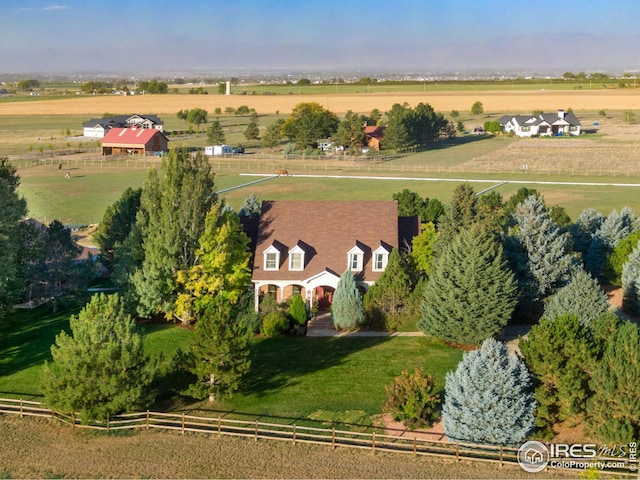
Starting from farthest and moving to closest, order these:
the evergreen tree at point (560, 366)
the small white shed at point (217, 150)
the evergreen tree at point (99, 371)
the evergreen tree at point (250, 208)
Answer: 1. the small white shed at point (217, 150)
2. the evergreen tree at point (250, 208)
3. the evergreen tree at point (99, 371)
4. the evergreen tree at point (560, 366)

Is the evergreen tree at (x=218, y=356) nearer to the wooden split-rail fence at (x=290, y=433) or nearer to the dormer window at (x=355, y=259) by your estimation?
the wooden split-rail fence at (x=290, y=433)

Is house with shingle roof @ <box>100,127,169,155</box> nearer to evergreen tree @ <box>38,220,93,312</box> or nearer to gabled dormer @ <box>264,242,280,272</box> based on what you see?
evergreen tree @ <box>38,220,93,312</box>

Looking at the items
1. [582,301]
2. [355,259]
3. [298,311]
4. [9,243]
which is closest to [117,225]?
[9,243]

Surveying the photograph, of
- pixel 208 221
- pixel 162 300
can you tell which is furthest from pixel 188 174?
pixel 162 300

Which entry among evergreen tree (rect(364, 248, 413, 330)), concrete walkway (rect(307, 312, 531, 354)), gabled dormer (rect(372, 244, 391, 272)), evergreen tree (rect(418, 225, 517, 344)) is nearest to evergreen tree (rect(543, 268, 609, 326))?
evergreen tree (rect(418, 225, 517, 344))

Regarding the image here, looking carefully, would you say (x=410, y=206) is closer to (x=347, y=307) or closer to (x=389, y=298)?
(x=389, y=298)

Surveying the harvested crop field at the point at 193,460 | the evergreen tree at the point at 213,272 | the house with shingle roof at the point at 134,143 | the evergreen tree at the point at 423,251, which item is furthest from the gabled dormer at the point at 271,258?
the house with shingle roof at the point at 134,143
